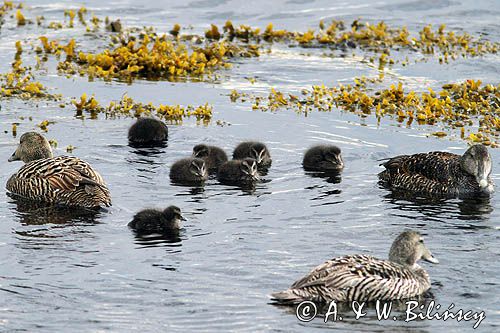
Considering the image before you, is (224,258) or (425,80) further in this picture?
(425,80)

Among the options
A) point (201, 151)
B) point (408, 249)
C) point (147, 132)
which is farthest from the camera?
point (147, 132)

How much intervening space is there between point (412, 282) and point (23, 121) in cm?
826

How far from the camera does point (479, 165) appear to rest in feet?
47.1

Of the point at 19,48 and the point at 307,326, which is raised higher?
the point at 19,48

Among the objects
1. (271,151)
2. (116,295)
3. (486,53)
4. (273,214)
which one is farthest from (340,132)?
(116,295)

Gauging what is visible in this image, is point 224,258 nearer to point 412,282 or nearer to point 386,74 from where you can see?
point 412,282

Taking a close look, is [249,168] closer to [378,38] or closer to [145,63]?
[145,63]

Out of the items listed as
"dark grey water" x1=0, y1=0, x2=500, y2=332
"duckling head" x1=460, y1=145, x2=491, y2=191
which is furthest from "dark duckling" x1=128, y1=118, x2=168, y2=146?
"duckling head" x1=460, y1=145, x2=491, y2=191

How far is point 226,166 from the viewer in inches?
597

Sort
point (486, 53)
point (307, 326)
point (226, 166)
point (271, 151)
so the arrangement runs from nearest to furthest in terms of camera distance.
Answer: point (307, 326) < point (226, 166) < point (271, 151) < point (486, 53)

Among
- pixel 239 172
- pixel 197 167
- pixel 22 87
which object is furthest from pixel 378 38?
pixel 197 167

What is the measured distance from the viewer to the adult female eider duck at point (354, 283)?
10.2 m

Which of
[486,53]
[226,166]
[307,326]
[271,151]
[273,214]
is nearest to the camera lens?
[307,326]

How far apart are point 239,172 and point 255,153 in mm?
530
